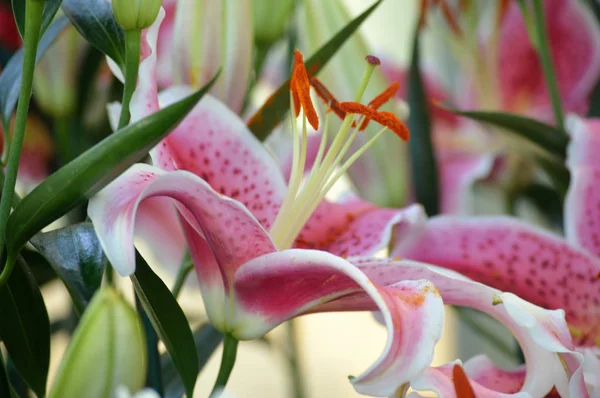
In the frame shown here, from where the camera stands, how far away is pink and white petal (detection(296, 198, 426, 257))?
1.39ft

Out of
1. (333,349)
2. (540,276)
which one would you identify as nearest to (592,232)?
(540,276)

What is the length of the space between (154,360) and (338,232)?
0.12m

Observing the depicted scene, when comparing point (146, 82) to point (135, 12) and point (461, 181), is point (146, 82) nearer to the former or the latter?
point (135, 12)

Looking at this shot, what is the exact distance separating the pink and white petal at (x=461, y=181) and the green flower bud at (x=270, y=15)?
0.71 ft

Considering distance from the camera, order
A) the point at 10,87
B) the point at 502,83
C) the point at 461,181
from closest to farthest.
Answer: the point at 10,87
the point at 461,181
the point at 502,83

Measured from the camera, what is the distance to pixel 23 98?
0.29 meters

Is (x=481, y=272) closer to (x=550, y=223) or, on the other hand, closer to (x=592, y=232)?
(x=592, y=232)

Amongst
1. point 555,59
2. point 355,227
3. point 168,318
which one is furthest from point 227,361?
point 555,59

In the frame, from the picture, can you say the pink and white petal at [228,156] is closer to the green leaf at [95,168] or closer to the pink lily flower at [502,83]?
the green leaf at [95,168]

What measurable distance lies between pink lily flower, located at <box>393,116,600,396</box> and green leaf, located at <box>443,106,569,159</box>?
1cm

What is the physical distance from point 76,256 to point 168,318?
0.04 m

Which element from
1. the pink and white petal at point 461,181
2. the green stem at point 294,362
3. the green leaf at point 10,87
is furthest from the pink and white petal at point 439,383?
the green stem at point 294,362

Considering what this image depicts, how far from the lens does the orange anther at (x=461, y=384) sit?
0.29 metres

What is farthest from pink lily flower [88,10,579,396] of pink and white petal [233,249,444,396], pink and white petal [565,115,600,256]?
pink and white petal [565,115,600,256]
